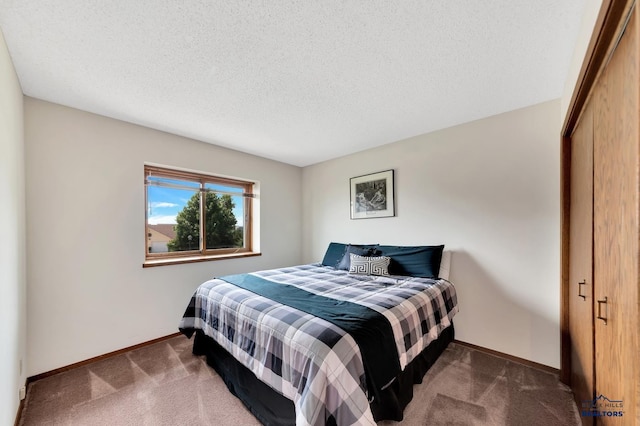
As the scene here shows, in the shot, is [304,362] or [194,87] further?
[194,87]

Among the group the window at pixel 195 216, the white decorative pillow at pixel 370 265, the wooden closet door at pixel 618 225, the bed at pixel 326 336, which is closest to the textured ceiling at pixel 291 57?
the wooden closet door at pixel 618 225

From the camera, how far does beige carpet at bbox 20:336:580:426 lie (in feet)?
5.34

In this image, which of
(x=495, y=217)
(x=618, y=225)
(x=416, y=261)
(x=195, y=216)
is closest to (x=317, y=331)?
(x=618, y=225)

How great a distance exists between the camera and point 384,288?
7.22 feet

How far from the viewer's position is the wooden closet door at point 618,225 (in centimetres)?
82

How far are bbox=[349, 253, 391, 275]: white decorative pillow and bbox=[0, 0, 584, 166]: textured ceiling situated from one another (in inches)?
57.6

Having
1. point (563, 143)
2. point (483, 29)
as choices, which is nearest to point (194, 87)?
point (483, 29)

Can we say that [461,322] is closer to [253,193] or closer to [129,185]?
[253,193]

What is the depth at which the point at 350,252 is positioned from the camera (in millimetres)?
3137

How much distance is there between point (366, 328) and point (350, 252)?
5.57 feet

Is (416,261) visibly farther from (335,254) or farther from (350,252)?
(335,254)

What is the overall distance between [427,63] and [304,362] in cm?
198

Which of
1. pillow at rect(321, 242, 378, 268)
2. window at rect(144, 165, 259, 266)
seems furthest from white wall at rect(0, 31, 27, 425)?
pillow at rect(321, 242, 378, 268)

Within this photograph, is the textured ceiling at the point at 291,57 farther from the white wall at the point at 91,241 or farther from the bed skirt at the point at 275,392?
the bed skirt at the point at 275,392
